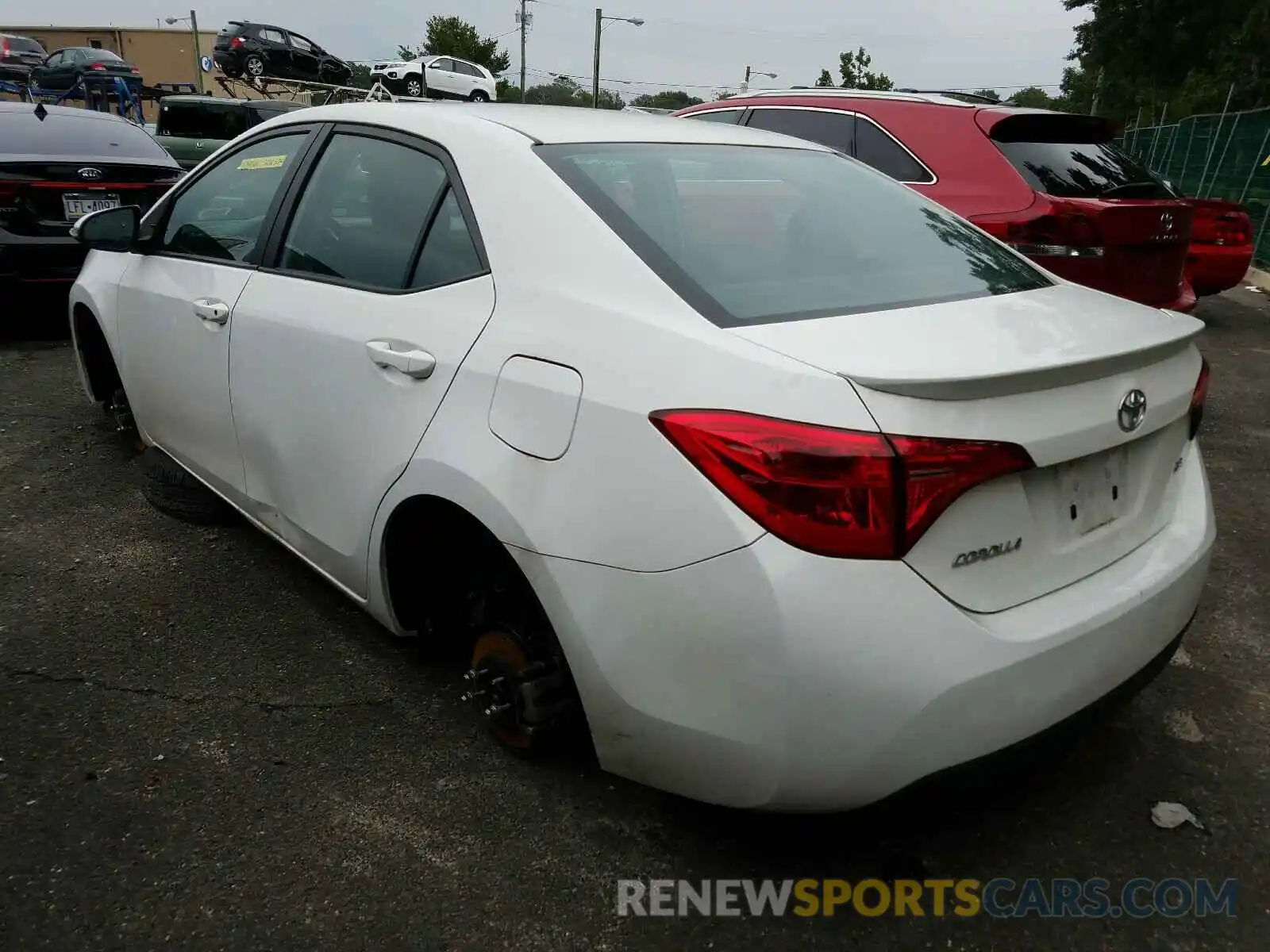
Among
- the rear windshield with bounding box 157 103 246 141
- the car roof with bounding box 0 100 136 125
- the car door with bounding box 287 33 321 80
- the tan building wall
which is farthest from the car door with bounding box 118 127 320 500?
the tan building wall

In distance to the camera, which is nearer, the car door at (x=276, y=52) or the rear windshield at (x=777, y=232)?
the rear windshield at (x=777, y=232)

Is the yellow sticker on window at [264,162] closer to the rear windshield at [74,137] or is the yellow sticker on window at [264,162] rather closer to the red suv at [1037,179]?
the red suv at [1037,179]

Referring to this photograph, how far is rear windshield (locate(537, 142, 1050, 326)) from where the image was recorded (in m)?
2.00

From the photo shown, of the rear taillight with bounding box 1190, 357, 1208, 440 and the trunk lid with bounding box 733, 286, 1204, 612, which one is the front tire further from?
the rear taillight with bounding box 1190, 357, 1208, 440

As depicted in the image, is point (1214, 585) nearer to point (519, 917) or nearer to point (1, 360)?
point (519, 917)

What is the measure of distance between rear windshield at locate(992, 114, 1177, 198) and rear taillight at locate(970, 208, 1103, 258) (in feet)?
0.64

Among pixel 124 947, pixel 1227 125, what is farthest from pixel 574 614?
pixel 1227 125

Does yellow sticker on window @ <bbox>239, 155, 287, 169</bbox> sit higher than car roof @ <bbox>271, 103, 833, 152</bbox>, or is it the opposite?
car roof @ <bbox>271, 103, 833, 152</bbox>

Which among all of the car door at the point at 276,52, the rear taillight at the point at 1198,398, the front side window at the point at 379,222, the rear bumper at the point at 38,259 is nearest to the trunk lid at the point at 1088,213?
the rear taillight at the point at 1198,398

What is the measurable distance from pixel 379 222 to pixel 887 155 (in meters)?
3.64

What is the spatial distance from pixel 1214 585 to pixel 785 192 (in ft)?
7.48

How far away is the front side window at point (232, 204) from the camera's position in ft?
10.0

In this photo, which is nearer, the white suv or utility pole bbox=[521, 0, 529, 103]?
the white suv

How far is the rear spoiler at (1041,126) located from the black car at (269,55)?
24.6 meters
